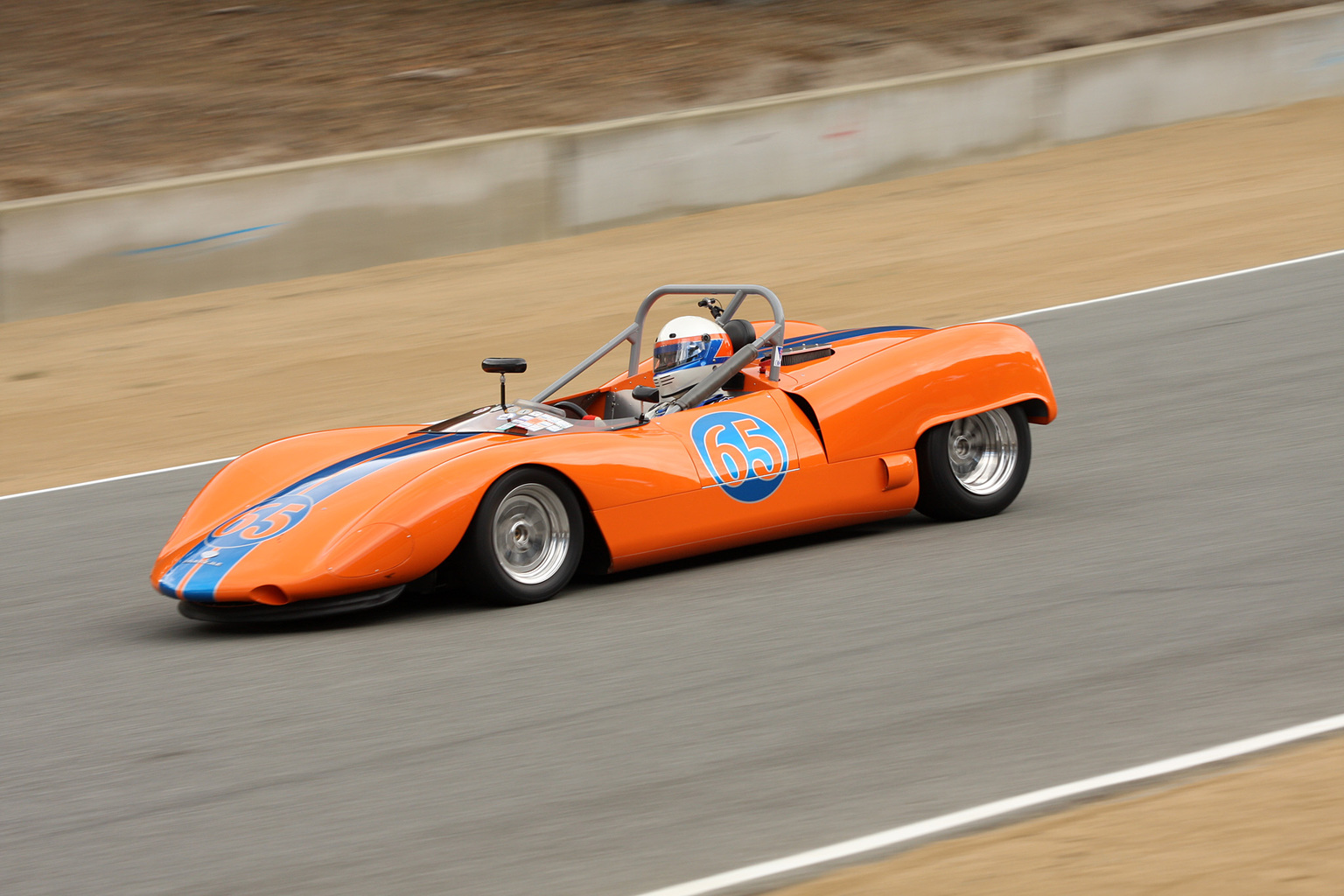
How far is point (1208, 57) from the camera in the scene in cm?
1859

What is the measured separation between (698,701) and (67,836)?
6.51 feet

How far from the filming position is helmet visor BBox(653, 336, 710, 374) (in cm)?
764

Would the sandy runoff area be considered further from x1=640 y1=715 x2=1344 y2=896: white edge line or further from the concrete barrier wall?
x1=640 y1=715 x2=1344 y2=896: white edge line

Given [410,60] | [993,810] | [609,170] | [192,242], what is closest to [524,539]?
[993,810]

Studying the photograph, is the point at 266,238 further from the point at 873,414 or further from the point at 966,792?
the point at 966,792

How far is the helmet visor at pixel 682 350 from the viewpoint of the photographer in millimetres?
7641

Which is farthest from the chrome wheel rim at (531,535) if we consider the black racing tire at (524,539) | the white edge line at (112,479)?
the white edge line at (112,479)

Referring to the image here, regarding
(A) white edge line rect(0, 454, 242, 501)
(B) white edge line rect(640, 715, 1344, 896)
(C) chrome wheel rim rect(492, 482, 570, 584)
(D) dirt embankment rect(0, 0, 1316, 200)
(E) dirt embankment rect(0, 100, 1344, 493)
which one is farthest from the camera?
(D) dirt embankment rect(0, 0, 1316, 200)

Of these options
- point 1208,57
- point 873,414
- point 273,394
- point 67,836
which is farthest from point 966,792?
point 1208,57

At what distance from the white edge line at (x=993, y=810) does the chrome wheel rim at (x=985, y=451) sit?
3017 millimetres

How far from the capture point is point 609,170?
16.1m

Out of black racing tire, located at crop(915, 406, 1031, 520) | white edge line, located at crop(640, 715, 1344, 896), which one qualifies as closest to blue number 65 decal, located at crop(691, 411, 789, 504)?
black racing tire, located at crop(915, 406, 1031, 520)

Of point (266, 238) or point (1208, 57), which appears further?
point (1208, 57)

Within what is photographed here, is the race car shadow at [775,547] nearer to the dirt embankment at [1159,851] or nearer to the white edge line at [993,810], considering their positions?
the white edge line at [993,810]
